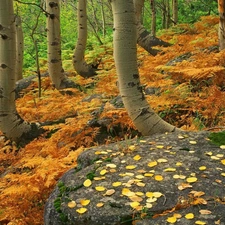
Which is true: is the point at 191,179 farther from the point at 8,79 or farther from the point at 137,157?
the point at 8,79

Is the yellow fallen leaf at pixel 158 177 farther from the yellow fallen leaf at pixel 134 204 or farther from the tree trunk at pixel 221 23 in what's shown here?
the tree trunk at pixel 221 23

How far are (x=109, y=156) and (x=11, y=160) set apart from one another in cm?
238

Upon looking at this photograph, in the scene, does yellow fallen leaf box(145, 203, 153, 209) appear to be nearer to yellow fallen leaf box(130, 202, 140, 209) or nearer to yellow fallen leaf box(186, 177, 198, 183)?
yellow fallen leaf box(130, 202, 140, 209)

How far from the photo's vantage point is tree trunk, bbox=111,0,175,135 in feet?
12.9

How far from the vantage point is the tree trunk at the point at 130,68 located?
3.93 metres

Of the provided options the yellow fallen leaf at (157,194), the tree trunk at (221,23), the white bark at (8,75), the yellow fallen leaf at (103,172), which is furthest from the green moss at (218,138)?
the tree trunk at (221,23)

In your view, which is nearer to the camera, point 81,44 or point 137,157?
point 137,157

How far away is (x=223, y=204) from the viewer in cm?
261

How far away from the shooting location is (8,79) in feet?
17.9

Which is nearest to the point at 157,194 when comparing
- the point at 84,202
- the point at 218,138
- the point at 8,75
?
the point at 84,202

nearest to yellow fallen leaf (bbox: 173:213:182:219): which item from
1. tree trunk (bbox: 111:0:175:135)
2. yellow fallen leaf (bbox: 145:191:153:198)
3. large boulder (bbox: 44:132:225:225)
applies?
large boulder (bbox: 44:132:225:225)

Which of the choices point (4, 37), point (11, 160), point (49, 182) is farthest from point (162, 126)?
point (4, 37)

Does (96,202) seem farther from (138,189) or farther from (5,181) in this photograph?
(5,181)

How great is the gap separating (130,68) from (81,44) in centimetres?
596
